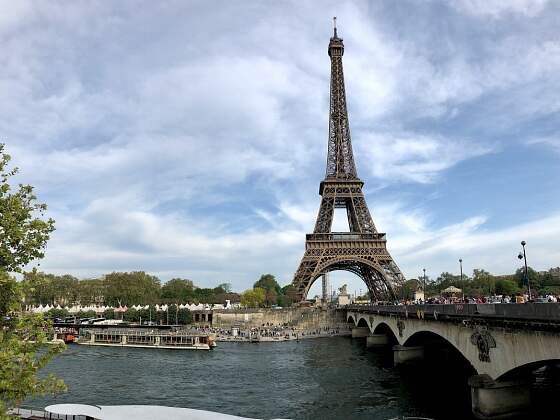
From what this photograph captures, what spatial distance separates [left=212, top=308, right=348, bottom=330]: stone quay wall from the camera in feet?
312

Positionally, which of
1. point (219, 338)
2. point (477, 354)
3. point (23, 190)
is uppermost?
point (23, 190)

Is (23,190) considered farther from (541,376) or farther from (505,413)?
(541,376)

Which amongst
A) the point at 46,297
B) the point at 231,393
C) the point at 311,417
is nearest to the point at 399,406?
the point at 311,417

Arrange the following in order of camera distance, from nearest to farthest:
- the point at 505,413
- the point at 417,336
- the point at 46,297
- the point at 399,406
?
the point at 505,413 → the point at 399,406 → the point at 417,336 → the point at 46,297

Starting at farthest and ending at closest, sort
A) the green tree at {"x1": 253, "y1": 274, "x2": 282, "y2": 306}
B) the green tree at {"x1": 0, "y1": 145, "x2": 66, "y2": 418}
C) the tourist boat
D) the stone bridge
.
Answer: the green tree at {"x1": 253, "y1": 274, "x2": 282, "y2": 306} < the tourist boat < the stone bridge < the green tree at {"x1": 0, "y1": 145, "x2": 66, "y2": 418}

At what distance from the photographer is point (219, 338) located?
8419cm

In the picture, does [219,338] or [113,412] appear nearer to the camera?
[113,412]

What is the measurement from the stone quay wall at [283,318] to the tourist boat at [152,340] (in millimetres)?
26366

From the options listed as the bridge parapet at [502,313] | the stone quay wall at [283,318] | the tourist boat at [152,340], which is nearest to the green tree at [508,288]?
the stone quay wall at [283,318]

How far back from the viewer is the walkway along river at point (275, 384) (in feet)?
94.7

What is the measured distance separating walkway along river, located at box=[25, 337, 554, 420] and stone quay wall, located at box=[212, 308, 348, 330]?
35.2 metres

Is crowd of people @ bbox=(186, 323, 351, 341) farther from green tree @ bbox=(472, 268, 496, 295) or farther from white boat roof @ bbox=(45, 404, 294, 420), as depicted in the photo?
white boat roof @ bbox=(45, 404, 294, 420)

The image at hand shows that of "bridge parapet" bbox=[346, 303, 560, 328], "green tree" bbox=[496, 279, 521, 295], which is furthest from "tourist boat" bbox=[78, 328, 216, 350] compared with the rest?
"green tree" bbox=[496, 279, 521, 295]

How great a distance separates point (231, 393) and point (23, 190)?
26.6 metres
